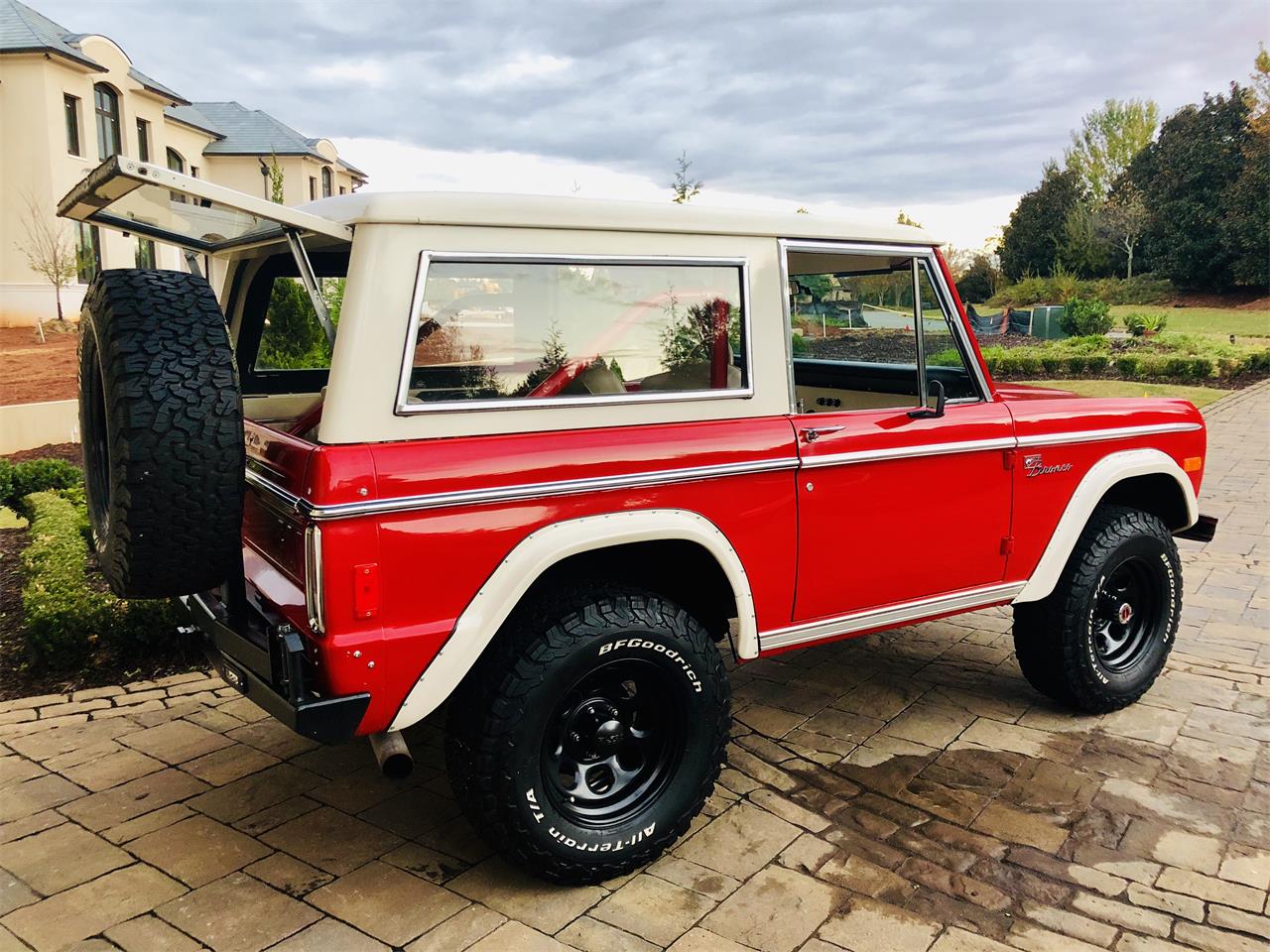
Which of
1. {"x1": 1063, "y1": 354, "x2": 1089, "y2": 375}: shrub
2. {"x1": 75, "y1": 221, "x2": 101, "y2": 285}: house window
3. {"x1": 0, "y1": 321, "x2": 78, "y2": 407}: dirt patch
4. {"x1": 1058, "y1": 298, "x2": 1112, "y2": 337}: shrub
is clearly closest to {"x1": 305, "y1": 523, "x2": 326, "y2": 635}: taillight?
{"x1": 0, "y1": 321, "x2": 78, "y2": 407}: dirt patch

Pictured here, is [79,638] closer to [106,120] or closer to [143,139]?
[106,120]

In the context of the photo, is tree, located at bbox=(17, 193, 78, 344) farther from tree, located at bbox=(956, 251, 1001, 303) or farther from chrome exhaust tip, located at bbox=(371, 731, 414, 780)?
tree, located at bbox=(956, 251, 1001, 303)

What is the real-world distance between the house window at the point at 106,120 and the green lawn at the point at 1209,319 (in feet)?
98.8

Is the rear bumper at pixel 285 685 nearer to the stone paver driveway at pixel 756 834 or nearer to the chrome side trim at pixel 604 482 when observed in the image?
the chrome side trim at pixel 604 482

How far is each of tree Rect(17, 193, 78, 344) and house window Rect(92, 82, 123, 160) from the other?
11.9ft

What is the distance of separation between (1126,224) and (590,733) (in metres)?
45.8

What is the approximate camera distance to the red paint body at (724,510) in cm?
255

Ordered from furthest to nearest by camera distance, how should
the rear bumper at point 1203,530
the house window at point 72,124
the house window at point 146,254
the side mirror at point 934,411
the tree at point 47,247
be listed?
the house window at point 72,124 → the tree at point 47,247 → the house window at point 146,254 → the rear bumper at point 1203,530 → the side mirror at point 934,411

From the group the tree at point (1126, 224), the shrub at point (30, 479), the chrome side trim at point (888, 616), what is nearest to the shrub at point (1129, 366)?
the chrome side trim at point (888, 616)

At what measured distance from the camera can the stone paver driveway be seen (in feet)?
9.21

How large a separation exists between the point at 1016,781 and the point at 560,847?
1.89 meters

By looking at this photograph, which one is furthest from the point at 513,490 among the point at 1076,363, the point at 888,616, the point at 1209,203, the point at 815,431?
→ the point at 1209,203

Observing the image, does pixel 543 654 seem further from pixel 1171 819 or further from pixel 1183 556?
pixel 1183 556

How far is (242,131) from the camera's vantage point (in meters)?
36.0
